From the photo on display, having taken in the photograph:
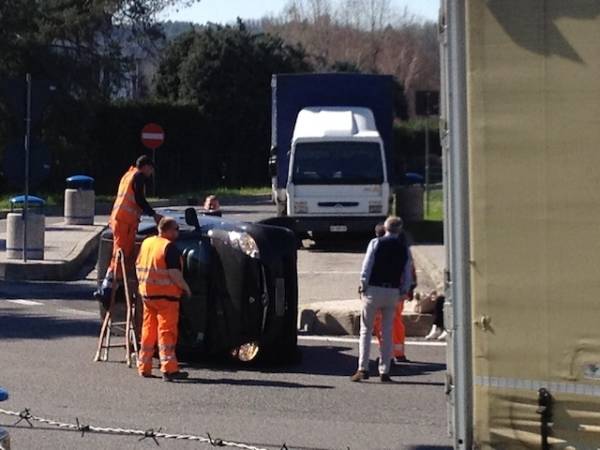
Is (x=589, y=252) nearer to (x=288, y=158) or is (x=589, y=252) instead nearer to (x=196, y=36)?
(x=288, y=158)

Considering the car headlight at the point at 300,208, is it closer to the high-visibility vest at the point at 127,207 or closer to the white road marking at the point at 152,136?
the high-visibility vest at the point at 127,207

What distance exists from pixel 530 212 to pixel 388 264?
6.65m

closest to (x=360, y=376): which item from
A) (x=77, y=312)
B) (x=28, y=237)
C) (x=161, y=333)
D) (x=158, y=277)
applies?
(x=161, y=333)

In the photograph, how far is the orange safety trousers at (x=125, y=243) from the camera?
13.1 meters

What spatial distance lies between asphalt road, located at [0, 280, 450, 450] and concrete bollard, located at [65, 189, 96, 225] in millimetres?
16267

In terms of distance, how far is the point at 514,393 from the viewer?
5.39 metres

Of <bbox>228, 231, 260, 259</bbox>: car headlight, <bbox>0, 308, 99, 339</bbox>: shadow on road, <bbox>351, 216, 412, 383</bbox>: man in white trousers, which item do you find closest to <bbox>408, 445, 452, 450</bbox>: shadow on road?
<bbox>351, 216, 412, 383</bbox>: man in white trousers

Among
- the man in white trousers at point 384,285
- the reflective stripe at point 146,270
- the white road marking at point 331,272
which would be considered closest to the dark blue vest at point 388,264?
the man in white trousers at point 384,285

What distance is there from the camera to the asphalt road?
9.65m

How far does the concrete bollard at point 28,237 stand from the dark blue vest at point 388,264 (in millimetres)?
10421

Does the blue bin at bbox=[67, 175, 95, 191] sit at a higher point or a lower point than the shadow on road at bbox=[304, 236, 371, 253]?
higher

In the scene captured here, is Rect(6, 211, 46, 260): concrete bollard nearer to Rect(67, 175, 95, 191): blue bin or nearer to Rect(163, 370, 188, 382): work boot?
Rect(163, 370, 188, 382): work boot

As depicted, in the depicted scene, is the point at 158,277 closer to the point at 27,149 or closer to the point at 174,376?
the point at 174,376

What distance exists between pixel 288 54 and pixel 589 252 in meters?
56.7
